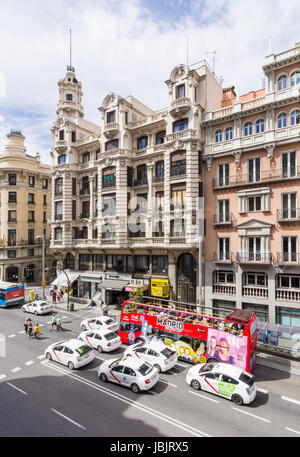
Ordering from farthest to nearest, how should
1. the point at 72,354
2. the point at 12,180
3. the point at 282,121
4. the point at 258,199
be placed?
the point at 12,180 < the point at 258,199 < the point at 282,121 < the point at 72,354

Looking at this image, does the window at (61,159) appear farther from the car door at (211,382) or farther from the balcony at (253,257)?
the car door at (211,382)

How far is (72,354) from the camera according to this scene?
17.9 metres

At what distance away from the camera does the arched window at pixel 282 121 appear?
24.7 metres

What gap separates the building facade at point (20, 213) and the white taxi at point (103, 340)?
3225 centimetres

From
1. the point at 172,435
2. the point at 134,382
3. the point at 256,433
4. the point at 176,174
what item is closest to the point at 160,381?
the point at 134,382

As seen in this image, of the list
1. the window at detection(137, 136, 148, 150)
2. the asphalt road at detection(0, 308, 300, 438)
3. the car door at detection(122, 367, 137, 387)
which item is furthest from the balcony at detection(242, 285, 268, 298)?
the window at detection(137, 136, 148, 150)

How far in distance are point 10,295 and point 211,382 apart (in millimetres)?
29734

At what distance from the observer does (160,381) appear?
16.6 meters

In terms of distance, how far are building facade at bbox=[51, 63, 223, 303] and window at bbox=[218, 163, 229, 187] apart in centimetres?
222

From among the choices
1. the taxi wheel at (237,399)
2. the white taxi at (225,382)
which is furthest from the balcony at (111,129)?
the taxi wheel at (237,399)

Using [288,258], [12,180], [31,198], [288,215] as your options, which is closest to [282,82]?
[288,215]

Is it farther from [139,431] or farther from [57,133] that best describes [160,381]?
[57,133]

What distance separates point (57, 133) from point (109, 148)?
11307 millimetres

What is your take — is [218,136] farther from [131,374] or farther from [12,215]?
[12,215]
